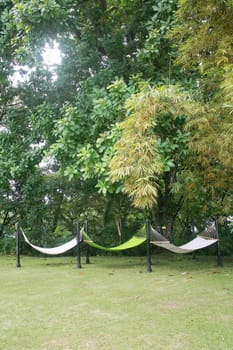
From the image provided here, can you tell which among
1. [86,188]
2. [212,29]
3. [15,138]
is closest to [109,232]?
[86,188]

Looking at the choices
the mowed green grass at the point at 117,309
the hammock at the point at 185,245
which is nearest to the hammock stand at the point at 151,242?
the hammock at the point at 185,245

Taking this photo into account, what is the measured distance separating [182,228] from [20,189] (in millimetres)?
3278

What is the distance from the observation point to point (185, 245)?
16.6ft

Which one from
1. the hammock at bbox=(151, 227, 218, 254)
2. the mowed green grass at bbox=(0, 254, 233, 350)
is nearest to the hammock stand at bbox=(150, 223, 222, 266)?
the hammock at bbox=(151, 227, 218, 254)

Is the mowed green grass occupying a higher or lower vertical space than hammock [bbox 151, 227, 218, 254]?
lower

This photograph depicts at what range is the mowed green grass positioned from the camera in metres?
2.10

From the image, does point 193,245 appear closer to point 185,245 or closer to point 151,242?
point 185,245

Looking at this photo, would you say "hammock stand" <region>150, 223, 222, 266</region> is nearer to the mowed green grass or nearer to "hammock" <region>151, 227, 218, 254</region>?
"hammock" <region>151, 227, 218, 254</region>

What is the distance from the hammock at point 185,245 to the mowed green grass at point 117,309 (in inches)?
10.6

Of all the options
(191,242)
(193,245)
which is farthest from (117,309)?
(191,242)

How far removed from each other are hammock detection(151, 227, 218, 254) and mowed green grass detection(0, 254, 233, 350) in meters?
0.27

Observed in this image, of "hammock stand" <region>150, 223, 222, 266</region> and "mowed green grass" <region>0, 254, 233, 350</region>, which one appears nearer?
"mowed green grass" <region>0, 254, 233, 350</region>

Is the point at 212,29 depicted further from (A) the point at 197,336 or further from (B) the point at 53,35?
(A) the point at 197,336

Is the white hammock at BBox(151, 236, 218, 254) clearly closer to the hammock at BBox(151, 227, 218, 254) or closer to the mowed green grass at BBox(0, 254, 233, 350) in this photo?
the hammock at BBox(151, 227, 218, 254)
